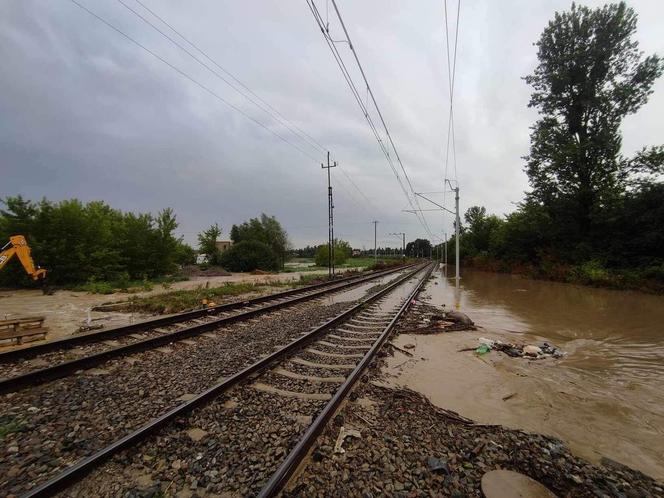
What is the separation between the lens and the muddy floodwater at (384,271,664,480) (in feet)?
12.6

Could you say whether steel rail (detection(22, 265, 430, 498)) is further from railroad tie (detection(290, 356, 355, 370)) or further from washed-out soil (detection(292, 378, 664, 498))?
washed-out soil (detection(292, 378, 664, 498))

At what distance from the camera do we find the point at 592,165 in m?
26.6

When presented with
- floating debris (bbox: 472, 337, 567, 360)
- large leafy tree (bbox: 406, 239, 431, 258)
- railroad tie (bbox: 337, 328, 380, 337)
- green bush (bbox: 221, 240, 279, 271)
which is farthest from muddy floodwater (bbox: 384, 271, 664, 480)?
large leafy tree (bbox: 406, 239, 431, 258)

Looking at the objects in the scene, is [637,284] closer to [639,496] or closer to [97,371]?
[639,496]

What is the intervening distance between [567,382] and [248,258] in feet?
135

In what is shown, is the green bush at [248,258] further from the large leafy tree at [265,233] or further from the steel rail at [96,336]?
the steel rail at [96,336]

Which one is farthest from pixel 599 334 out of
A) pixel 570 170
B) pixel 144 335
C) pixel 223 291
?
pixel 570 170

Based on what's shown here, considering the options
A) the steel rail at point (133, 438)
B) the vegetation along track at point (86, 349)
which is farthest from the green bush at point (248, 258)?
the steel rail at point (133, 438)

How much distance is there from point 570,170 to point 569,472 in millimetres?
32361

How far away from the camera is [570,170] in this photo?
2750 centimetres

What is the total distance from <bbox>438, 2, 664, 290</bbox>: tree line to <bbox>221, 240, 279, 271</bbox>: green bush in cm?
3298

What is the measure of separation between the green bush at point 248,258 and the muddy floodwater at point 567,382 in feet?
121

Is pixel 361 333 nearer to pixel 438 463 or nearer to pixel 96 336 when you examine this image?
pixel 438 463

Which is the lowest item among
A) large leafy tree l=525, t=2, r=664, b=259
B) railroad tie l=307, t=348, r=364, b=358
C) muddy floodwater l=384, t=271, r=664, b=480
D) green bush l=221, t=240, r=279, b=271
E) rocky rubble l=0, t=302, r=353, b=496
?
muddy floodwater l=384, t=271, r=664, b=480
